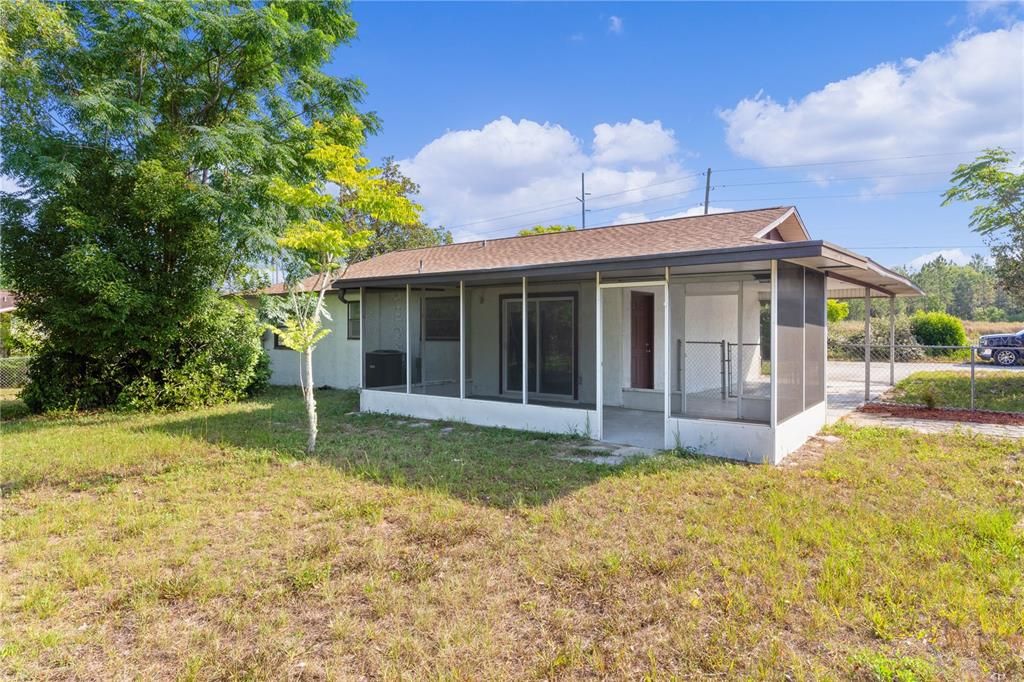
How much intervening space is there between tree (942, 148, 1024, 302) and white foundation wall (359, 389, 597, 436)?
11060 millimetres

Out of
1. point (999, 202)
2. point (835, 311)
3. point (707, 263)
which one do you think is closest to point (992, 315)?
point (835, 311)

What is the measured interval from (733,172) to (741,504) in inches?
1081

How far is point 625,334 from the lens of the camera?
381 inches

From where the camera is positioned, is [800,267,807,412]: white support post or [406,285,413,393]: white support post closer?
[800,267,807,412]: white support post

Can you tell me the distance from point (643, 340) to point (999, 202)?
9.09 m

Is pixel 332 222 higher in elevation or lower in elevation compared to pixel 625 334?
higher

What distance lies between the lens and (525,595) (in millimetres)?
3262

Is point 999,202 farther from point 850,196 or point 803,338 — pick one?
point 850,196

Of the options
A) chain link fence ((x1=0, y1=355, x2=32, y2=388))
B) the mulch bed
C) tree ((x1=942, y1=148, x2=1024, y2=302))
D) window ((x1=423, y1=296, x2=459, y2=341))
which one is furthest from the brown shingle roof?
chain link fence ((x1=0, y1=355, x2=32, y2=388))

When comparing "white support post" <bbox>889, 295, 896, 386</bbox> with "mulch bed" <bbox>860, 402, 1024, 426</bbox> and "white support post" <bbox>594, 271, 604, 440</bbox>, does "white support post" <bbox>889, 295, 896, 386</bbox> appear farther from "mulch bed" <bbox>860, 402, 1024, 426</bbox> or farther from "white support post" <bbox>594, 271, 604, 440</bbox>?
"white support post" <bbox>594, 271, 604, 440</bbox>

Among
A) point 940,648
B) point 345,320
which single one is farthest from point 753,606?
point 345,320

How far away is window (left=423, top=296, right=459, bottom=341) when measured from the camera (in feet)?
33.9

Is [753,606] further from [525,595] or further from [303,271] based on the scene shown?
[303,271]

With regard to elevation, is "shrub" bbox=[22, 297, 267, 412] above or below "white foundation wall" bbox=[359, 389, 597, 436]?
above
